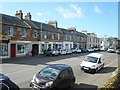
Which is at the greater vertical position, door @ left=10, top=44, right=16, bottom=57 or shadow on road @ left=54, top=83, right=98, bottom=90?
door @ left=10, top=44, right=16, bottom=57

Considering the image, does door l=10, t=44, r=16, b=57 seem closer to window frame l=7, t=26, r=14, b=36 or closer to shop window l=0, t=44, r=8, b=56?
shop window l=0, t=44, r=8, b=56

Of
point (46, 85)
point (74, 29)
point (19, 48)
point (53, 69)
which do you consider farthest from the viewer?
point (74, 29)

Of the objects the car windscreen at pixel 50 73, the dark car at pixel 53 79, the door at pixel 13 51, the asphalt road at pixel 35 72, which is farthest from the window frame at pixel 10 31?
the car windscreen at pixel 50 73

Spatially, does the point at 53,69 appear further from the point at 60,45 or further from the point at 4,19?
the point at 60,45

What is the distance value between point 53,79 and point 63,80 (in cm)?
94

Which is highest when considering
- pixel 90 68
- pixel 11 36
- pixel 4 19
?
pixel 4 19

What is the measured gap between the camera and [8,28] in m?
35.4

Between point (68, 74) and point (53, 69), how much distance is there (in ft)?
3.63

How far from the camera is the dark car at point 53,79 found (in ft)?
39.0

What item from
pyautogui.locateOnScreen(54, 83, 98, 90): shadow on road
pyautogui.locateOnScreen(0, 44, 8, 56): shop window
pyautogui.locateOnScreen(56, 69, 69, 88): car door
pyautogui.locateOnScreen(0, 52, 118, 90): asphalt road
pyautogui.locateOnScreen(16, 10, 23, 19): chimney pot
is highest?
pyautogui.locateOnScreen(16, 10, 23, 19): chimney pot

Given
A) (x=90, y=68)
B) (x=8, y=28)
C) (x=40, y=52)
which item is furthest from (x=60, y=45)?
(x=90, y=68)

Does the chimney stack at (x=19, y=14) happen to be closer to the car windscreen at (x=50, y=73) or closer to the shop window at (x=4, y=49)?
the shop window at (x=4, y=49)

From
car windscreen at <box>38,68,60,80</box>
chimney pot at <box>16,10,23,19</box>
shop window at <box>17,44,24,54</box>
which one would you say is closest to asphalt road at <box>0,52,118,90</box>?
car windscreen at <box>38,68,60,80</box>

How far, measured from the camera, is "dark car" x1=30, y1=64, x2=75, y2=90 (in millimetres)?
11898
